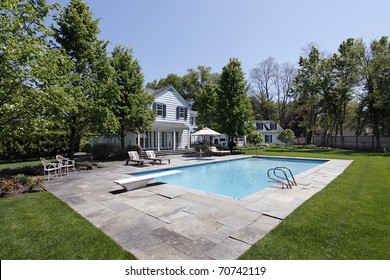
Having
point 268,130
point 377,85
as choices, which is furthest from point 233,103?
point 268,130

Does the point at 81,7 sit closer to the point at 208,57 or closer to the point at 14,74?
the point at 14,74

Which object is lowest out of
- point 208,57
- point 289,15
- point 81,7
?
point 289,15

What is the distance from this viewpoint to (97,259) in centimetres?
316

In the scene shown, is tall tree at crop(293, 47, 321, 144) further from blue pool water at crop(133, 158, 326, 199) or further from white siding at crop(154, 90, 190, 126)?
blue pool water at crop(133, 158, 326, 199)

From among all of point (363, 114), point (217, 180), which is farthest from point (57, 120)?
point (363, 114)

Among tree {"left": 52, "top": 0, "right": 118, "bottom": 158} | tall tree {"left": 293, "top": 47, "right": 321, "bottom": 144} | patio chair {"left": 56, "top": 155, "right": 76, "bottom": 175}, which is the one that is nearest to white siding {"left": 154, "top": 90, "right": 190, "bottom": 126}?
tree {"left": 52, "top": 0, "right": 118, "bottom": 158}

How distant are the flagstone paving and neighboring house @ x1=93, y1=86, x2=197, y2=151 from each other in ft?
45.0

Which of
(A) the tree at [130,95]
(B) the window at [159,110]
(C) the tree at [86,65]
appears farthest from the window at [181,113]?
(C) the tree at [86,65]

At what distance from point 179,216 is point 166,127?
17159 mm

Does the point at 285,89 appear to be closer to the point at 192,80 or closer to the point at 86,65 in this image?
the point at 192,80

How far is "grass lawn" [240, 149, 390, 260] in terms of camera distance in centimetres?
322

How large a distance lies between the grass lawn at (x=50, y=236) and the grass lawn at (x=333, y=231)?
235cm

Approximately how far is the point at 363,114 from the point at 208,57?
75.5 feet

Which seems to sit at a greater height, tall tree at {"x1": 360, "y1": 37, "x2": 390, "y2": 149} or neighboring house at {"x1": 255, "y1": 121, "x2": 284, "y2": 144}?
tall tree at {"x1": 360, "y1": 37, "x2": 390, "y2": 149}
